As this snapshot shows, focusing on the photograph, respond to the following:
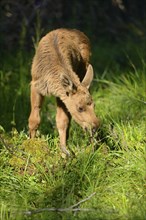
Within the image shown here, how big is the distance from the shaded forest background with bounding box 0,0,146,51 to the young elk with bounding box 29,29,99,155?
12.8 feet

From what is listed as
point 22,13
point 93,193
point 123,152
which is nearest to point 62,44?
point 123,152

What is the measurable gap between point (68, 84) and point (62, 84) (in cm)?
12

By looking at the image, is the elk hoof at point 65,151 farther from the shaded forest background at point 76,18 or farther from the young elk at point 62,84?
the shaded forest background at point 76,18

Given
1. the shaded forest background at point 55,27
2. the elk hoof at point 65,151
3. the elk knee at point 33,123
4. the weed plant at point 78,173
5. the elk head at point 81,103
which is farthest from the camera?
the shaded forest background at point 55,27

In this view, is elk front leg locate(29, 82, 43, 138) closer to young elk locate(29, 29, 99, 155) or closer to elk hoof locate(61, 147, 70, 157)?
young elk locate(29, 29, 99, 155)

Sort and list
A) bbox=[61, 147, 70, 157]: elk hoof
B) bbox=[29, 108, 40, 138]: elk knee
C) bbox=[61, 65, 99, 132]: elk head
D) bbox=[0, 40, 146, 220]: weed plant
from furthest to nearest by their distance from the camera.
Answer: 1. bbox=[29, 108, 40, 138]: elk knee
2. bbox=[61, 65, 99, 132]: elk head
3. bbox=[61, 147, 70, 157]: elk hoof
4. bbox=[0, 40, 146, 220]: weed plant

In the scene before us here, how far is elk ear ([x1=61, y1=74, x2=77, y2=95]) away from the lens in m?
6.67

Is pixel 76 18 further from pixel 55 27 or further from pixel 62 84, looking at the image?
pixel 62 84

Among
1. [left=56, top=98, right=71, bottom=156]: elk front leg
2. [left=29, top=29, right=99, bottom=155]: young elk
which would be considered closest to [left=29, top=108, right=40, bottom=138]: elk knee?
[left=29, top=29, right=99, bottom=155]: young elk

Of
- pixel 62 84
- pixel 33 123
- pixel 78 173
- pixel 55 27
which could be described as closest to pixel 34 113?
pixel 33 123

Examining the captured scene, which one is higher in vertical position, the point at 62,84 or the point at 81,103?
the point at 62,84

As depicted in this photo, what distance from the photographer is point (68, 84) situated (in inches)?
263

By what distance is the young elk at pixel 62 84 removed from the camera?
21.9ft

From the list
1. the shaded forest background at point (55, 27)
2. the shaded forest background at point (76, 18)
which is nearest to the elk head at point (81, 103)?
the shaded forest background at point (55, 27)
